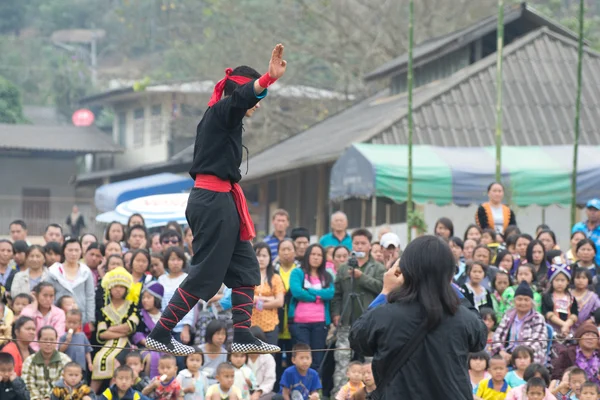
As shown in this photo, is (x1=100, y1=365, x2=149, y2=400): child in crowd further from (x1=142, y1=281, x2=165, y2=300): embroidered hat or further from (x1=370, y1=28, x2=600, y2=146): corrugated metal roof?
(x1=370, y1=28, x2=600, y2=146): corrugated metal roof

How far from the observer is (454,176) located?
16.5 m

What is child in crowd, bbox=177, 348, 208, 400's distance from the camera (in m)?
9.79

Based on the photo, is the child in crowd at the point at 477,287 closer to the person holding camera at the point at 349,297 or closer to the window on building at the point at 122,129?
the person holding camera at the point at 349,297

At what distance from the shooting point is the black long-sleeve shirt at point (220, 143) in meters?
6.09

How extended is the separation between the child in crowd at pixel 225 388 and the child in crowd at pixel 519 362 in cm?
238

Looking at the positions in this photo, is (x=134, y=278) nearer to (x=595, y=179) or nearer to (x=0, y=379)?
(x=0, y=379)

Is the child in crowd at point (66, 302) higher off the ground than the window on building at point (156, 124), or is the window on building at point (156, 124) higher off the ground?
the window on building at point (156, 124)

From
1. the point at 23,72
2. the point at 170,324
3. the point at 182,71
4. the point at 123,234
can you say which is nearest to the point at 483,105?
the point at 123,234

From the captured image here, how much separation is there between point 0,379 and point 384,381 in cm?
546

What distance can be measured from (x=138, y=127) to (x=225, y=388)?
28642 mm

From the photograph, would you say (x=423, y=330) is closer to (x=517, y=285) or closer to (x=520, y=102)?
(x=517, y=285)

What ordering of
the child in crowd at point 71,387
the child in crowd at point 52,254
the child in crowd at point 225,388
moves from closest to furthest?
the child in crowd at point 71,387
the child in crowd at point 225,388
the child in crowd at point 52,254

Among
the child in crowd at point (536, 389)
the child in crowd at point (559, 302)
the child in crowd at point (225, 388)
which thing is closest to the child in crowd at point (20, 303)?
the child in crowd at point (225, 388)

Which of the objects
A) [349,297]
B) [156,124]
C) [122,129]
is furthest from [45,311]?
[122,129]
